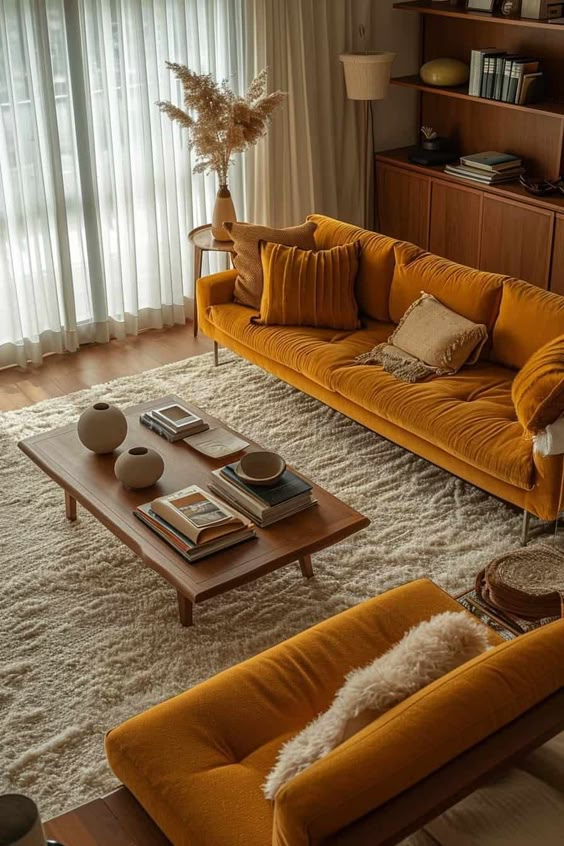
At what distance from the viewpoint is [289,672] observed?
2.50 m

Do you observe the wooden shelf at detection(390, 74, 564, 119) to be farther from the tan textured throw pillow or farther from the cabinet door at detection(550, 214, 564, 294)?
the tan textured throw pillow

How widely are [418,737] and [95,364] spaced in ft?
12.5

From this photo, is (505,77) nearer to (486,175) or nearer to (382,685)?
(486,175)

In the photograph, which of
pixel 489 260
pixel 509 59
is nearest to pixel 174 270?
pixel 489 260

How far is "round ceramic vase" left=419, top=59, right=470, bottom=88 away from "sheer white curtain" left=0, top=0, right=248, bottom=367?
116cm

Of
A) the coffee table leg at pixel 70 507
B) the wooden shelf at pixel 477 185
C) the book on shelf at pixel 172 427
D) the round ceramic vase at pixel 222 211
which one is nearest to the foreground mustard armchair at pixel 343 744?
the book on shelf at pixel 172 427

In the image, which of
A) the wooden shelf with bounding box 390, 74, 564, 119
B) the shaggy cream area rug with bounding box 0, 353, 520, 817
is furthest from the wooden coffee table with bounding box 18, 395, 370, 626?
the wooden shelf with bounding box 390, 74, 564, 119

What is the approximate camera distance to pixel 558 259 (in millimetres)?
5387

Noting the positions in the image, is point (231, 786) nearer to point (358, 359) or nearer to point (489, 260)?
point (358, 359)

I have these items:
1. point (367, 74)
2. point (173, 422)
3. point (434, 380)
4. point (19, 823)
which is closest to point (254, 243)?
point (434, 380)

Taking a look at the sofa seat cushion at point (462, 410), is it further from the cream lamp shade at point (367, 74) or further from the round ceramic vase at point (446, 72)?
the round ceramic vase at point (446, 72)

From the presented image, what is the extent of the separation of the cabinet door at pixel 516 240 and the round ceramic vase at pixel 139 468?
114 inches

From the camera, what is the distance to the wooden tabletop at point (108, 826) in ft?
7.11

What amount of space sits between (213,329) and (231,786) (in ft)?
10.2
